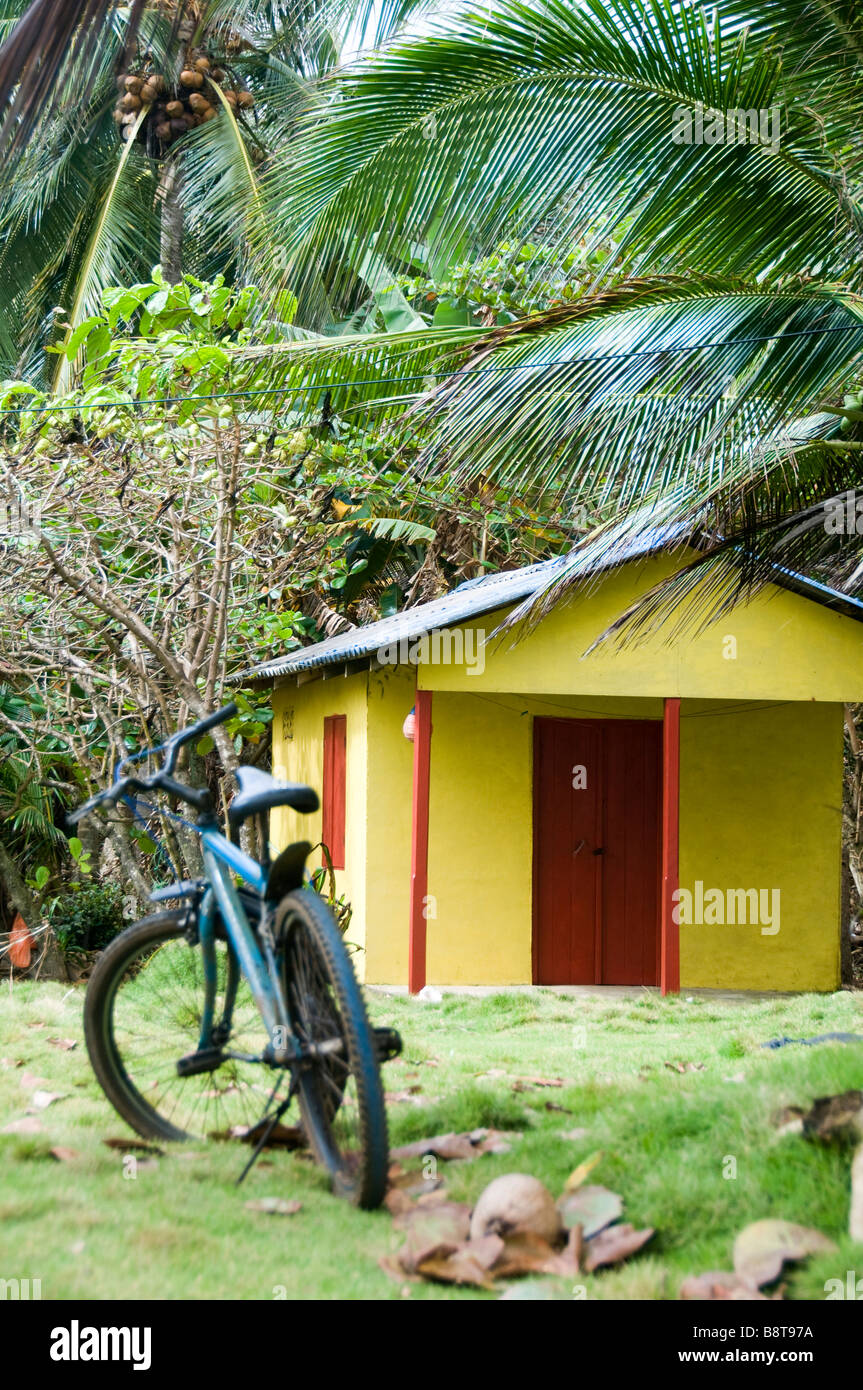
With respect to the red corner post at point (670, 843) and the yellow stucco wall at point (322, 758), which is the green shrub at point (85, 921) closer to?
the yellow stucco wall at point (322, 758)

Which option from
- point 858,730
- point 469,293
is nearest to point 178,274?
point 469,293

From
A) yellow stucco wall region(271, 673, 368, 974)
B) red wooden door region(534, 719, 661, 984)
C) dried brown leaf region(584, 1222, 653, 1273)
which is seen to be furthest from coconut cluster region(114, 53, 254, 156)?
dried brown leaf region(584, 1222, 653, 1273)

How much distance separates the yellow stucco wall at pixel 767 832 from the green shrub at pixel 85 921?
255 inches

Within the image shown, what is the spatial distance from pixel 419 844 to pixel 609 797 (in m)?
2.51

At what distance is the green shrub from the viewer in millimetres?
14312

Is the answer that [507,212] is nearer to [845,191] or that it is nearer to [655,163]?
[655,163]

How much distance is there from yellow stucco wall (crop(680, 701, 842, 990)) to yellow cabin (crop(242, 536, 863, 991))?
0.06ft

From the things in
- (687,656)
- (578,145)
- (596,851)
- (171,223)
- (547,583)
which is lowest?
(596,851)

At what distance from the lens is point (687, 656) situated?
1048 cm

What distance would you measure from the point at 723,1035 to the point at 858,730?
8799 millimetres

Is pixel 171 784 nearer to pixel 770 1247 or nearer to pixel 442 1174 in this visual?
pixel 442 1174

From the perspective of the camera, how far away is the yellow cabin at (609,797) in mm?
10484

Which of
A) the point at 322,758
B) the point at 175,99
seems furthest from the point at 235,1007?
the point at 175,99

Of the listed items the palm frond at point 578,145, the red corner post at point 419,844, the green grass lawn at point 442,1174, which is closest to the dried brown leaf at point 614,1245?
the green grass lawn at point 442,1174
